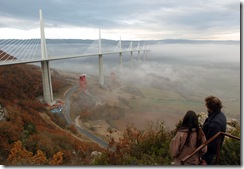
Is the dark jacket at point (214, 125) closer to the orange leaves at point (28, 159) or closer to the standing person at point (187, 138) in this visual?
the standing person at point (187, 138)

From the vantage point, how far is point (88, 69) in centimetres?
3922

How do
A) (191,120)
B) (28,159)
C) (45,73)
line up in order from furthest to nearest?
(45,73)
(28,159)
(191,120)

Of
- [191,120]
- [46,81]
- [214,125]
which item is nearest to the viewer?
[191,120]

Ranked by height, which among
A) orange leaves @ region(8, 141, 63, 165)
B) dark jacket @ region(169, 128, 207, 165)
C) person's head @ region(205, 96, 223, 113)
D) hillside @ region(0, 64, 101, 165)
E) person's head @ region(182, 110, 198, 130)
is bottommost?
hillside @ region(0, 64, 101, 165)

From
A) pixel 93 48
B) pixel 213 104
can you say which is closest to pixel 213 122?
pixel 213 104

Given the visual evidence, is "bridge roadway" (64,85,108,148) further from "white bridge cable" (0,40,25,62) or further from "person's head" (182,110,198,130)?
"person's head" (182,110,198,130)

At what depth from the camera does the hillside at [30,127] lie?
636 cm

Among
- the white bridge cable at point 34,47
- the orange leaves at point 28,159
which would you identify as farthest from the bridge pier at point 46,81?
the orange leaves at point 28,159

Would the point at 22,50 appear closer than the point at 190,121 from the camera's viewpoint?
No

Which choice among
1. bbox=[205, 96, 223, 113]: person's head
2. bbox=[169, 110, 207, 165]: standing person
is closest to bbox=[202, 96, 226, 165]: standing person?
bbox=[205, 96, 223, 113]: person's head

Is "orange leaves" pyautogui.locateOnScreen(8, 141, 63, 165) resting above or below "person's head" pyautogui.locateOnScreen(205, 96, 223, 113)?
below

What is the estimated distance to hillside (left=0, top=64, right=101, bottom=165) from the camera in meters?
6.36

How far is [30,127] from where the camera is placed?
9.73m

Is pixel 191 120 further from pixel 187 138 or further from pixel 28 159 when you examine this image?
pixel 28 159
